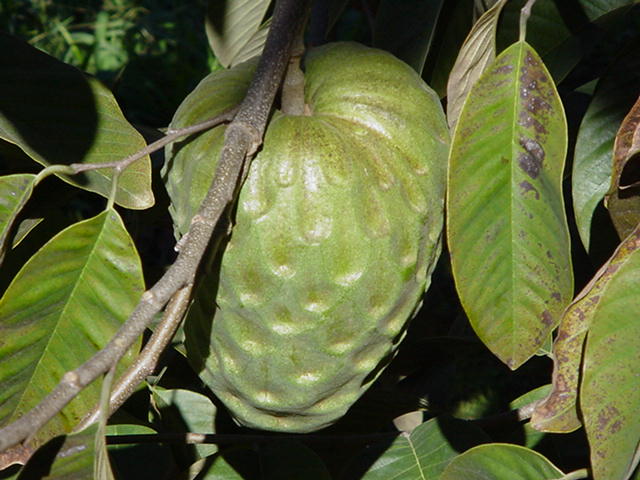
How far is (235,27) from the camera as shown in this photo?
138cm

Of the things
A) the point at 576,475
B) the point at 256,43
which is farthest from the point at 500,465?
the point at 256,43

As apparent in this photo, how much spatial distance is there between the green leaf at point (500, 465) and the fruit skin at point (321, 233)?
5.5 inches

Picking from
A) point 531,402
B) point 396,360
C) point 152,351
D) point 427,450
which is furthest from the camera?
point 396,360

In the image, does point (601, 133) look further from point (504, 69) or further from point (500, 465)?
point (500, 465)

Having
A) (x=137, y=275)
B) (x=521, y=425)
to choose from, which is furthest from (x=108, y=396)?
(x=521, y=425)

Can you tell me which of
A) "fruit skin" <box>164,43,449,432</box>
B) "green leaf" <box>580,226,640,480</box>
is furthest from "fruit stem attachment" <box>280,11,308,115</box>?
"green leaf" <box>580,226,640,480</box>

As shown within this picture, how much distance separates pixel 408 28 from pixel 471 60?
0.19 m

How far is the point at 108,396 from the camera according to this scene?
683 mm

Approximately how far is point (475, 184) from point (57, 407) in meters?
0.44

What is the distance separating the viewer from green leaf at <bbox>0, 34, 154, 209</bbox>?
0.94 m

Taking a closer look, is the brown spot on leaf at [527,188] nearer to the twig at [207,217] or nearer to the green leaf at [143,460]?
the twig at [207,217]

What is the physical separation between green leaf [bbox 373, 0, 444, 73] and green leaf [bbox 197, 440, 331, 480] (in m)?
0.52

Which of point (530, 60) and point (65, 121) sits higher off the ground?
point (530, 60)

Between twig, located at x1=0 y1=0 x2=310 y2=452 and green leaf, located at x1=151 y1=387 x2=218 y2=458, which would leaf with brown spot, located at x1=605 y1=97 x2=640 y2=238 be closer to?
twig, located at x1=0 y1=0 x2=310 y2=452
